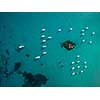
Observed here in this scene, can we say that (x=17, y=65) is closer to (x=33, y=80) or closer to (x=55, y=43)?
(x=33, y=80)

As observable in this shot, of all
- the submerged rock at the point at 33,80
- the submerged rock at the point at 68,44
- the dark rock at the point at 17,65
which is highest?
the submerged rock at the point at 68,44

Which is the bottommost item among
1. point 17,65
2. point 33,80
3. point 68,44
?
point 33,80

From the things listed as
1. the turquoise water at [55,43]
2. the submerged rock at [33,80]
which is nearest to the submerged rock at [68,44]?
the turquoise water at [55,43]

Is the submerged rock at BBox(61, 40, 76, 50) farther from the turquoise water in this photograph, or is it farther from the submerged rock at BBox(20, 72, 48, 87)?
the submerged rock at BBox(20, 72, 48, 87)

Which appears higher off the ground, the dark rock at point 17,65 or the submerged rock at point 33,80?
the dark rock at point 17,65

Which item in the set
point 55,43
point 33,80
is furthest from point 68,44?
point 33,80

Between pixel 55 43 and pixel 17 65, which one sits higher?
pixel 55 43

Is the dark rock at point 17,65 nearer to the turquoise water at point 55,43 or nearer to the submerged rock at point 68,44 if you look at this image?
the turquoise water at point 55,43

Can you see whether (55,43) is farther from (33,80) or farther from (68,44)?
(33,80)
